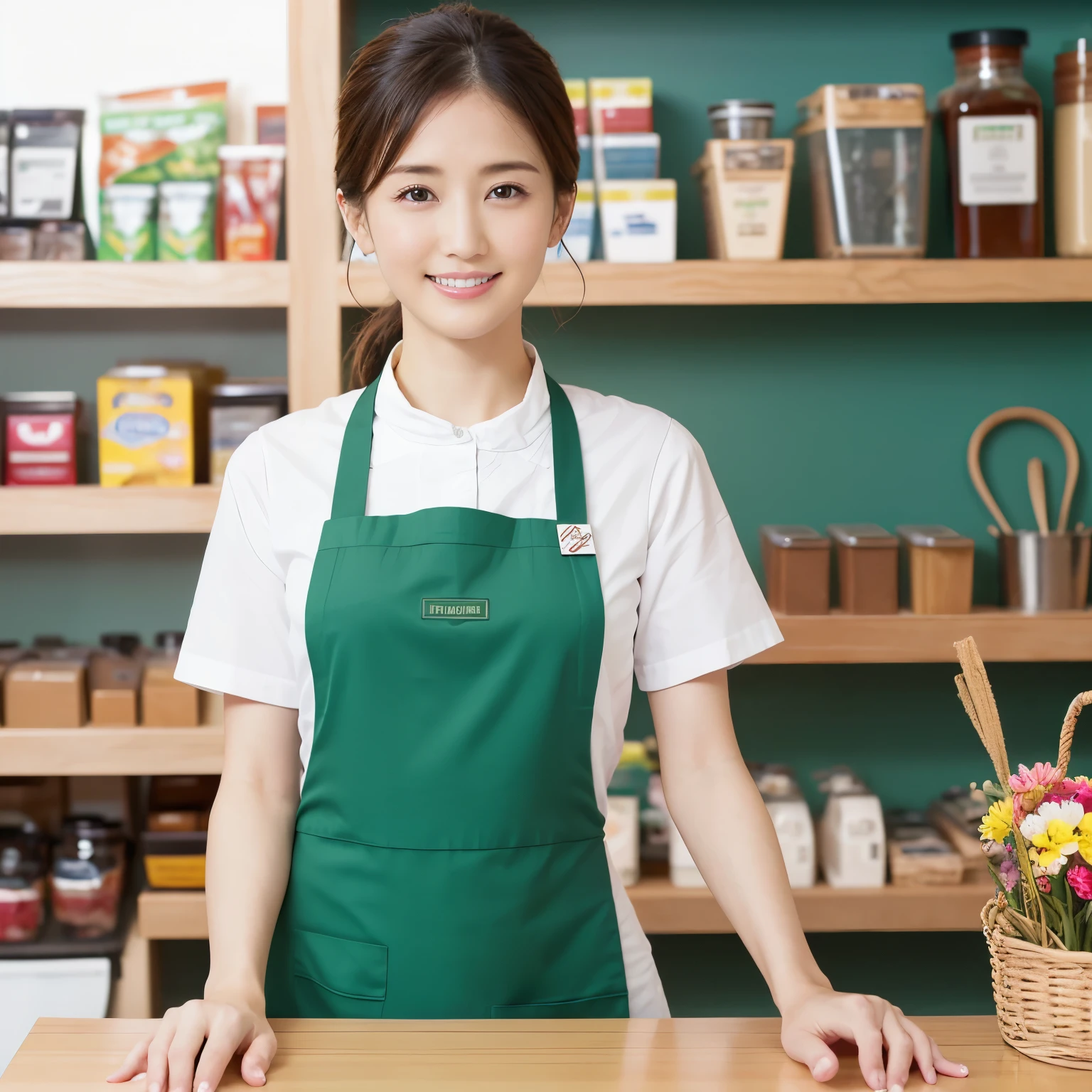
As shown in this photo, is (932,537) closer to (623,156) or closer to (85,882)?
(623,156)

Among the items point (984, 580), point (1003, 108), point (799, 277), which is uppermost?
point (1003, 108)

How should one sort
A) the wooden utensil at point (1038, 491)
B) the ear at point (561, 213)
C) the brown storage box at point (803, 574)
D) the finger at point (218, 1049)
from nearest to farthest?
the finger at point (218, 1049)
the ear at point (561, 213)
the brown storage box at point (803, 574)
the wooden utensil at point (1038, 491)

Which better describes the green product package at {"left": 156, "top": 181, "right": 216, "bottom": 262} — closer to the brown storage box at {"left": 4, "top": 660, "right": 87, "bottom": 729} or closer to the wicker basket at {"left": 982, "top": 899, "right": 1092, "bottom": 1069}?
the brown storage box at {"left": 4, "top": 660, "right": 87, "bottom": 729}

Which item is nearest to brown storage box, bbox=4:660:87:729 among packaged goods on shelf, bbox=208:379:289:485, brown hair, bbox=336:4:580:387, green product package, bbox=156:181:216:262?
packaged goods on shelf, bbox=208:379:289:485

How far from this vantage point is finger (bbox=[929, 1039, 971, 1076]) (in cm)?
89

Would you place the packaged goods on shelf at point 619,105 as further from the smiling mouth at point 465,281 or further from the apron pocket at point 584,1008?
the apron pocket at point 584,1008

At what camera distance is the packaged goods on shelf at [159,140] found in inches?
84.4

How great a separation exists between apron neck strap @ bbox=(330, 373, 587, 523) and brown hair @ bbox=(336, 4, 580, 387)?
204 mm

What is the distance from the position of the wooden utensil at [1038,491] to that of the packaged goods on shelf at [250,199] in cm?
147

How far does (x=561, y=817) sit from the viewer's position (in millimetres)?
1147

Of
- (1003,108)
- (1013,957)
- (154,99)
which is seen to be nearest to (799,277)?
(1003,108)

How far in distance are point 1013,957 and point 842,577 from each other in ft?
4.44

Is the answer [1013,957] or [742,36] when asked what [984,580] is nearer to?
[742,36]

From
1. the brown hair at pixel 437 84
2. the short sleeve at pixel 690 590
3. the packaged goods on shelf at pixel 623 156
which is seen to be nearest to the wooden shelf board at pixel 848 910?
the short sleeve at pixel 690 590
